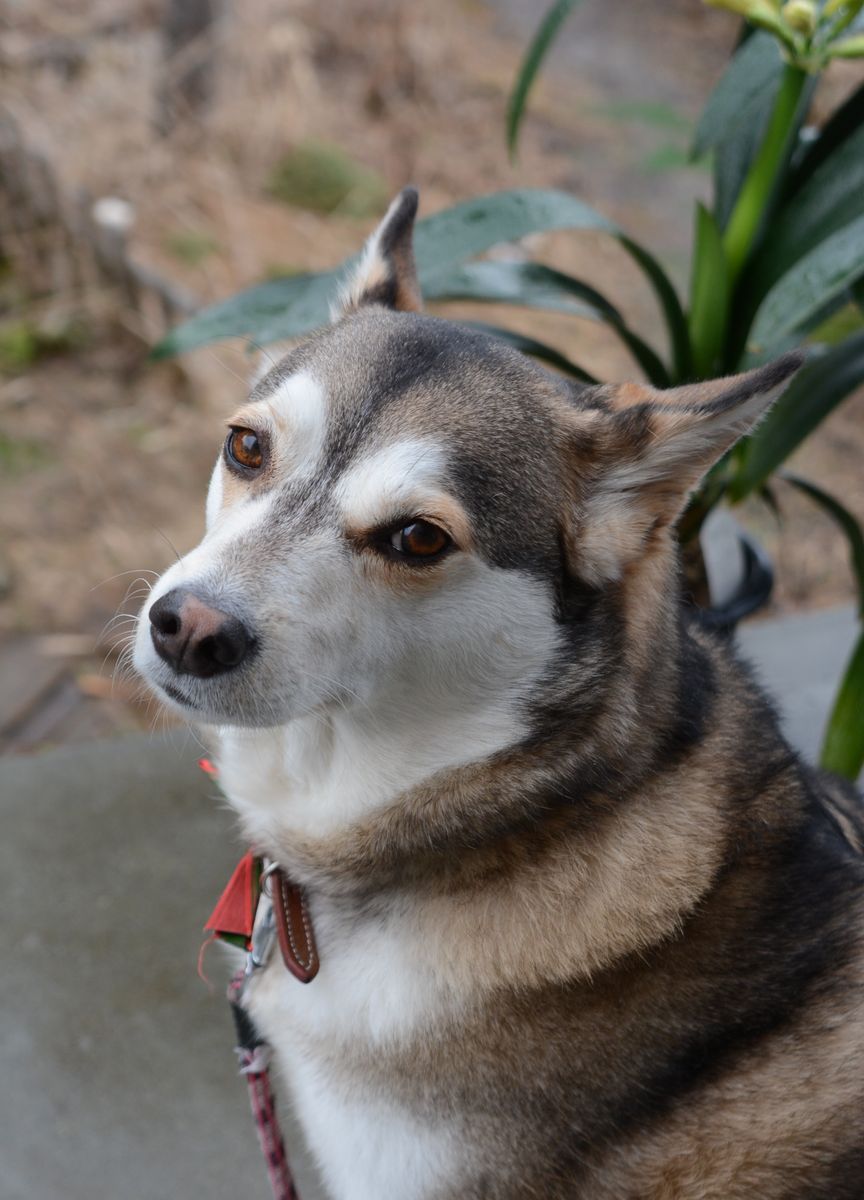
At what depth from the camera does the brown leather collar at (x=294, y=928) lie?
1.82 metres

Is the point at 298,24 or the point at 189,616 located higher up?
the point at 298,24

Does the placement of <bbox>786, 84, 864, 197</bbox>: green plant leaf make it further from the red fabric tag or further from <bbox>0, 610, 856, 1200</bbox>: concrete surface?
the red fabric tag

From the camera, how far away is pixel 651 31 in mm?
9891

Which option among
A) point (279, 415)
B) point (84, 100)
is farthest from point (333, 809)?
point (84, 100)

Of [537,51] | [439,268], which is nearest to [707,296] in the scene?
[439,268]

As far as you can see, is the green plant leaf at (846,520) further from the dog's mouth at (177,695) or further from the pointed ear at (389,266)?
the dog's mouth at (177,695)

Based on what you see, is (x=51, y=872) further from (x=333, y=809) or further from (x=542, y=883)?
(x=542, y=883)

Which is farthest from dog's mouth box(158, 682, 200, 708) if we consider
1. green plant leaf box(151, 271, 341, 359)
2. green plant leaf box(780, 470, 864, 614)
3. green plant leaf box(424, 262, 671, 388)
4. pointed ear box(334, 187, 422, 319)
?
green plant leaf box(780, 470, 864, 614)

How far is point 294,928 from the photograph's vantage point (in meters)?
1.88

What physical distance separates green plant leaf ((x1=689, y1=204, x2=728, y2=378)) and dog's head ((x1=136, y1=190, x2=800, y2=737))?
0.86 metres

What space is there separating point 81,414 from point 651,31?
7.15m

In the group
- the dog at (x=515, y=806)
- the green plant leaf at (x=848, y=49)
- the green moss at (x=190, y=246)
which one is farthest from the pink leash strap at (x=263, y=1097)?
the green moss at (x=190, y=246)

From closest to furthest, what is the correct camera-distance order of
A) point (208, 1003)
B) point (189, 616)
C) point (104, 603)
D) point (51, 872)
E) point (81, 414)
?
point (189, 616)
point (208, 1003)
point (51, 872)
point (104, 603)
point (81, 414)

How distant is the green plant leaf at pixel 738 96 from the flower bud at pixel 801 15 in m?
0.24
